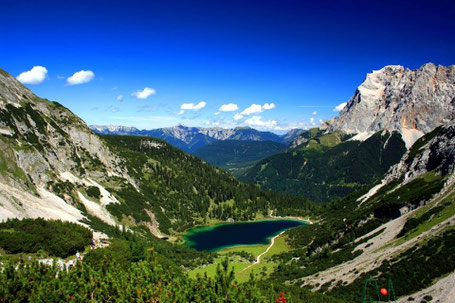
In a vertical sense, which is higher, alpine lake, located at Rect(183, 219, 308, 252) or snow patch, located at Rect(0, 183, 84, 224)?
snow patch, located at Rect(0, 183, 84, 224)

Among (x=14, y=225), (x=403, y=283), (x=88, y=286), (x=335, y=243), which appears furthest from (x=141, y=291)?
(x=335, y=243)

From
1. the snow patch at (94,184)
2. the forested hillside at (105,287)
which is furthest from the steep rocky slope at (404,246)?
the snow patch at (94,184)

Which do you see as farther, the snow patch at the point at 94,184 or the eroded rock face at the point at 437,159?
the snow patch at the point at 94,184

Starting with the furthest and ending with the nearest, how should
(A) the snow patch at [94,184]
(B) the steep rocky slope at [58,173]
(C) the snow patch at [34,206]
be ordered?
(A) the snow patch at [94,184], (B) the steep rocky slope at [58,173], (C) the snow patch at [34,206]

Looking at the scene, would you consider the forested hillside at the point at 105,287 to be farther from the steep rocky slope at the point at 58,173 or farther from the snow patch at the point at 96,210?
the snow patch at the point at 96,210

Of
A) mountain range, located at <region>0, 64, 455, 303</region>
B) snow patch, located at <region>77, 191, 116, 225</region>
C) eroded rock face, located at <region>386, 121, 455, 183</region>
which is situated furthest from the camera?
snow patch, located at <region>77, 191, 116, 225</region>

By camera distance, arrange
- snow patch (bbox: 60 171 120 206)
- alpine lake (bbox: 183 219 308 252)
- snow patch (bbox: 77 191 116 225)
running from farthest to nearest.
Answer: alpine lake (bbox: 183 219 308 252), snow patch (bbox: 60 171 120 206), snow patch (bbox: 77 191 116 225)

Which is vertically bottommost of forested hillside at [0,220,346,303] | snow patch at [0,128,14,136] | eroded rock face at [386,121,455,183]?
forested hillside at [0,220,346,303]

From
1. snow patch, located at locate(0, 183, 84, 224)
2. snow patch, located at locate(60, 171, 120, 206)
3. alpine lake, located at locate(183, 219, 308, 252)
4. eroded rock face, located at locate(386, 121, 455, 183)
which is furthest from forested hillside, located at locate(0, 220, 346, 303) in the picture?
snow patch, located at locate(60, 171, 120, 206)

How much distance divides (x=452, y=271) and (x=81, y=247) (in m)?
56.9

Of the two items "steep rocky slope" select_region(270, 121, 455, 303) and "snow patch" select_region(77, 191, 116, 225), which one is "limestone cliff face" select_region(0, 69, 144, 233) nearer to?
"snow patch" select_region(77, 191, 116, 225)

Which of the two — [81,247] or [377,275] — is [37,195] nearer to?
[81,247]

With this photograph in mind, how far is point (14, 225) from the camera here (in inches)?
2243

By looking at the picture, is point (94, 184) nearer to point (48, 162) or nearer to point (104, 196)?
point (104, 196)
